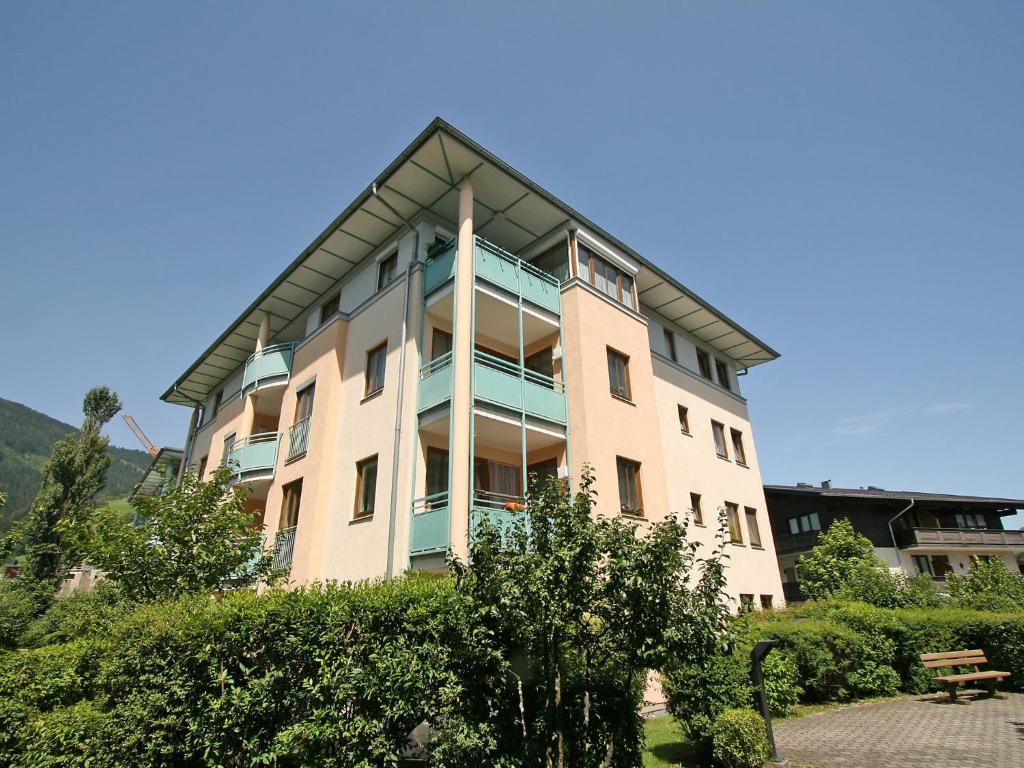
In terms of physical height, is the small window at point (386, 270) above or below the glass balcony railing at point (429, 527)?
above

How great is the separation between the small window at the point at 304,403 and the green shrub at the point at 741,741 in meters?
A: 14.5

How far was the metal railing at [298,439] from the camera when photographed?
57.9ft

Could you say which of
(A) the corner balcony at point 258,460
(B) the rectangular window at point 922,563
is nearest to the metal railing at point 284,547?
(A) the corner balcony at point 258,460

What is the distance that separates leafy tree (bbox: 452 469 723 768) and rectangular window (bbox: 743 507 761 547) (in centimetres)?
1677

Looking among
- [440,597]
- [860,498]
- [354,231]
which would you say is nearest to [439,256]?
[354,231]

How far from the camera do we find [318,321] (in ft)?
66.8

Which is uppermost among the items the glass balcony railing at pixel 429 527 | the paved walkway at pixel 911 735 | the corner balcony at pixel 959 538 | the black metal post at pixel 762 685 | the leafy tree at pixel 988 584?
the corner balcony at pixel 959 538

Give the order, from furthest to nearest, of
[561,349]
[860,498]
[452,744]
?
[860,498] → [561,349] → [452,744]

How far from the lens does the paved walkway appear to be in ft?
27.6

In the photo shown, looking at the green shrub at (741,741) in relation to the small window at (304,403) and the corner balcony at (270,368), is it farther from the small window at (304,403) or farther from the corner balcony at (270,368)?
the corner balcony at (270,368)

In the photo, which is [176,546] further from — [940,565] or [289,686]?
[940,565]

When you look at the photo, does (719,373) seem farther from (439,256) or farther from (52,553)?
(52,553)

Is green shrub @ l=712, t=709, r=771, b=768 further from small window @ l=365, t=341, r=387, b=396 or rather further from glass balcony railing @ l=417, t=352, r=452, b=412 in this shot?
small window @ l=365, t=341, r=387, b=396

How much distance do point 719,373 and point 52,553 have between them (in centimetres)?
3928
